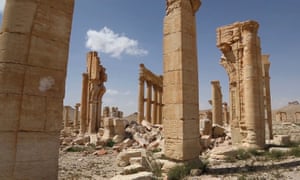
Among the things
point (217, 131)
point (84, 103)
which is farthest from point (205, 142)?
point (84, 103)

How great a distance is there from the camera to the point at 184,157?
6.71m

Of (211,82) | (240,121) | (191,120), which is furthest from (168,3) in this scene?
(211,82)

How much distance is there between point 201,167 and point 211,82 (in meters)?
16.5

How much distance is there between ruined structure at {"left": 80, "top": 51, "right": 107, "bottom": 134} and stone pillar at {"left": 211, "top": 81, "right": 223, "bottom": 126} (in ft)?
38.2

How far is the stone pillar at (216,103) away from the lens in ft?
69.5

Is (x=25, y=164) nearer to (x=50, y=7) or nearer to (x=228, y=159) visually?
(x=50, y=7)

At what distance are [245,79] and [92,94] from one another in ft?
50.7

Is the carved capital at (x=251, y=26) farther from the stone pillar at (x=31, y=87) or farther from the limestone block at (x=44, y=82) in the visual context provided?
the limestone block at (x=44, y=82)

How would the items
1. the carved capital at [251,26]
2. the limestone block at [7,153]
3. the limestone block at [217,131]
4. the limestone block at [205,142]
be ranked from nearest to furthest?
the limestone block at [7,153] → the carved capital at [251,26] → the limestone block at [205,142] → the limestone block at [217,131]

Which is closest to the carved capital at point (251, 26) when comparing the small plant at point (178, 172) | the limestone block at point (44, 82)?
the small plant at point (178, 172)

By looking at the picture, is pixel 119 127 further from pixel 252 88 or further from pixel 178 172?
pixel 178 172

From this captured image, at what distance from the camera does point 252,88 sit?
11.0m

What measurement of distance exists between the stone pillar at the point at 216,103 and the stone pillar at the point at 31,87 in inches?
753

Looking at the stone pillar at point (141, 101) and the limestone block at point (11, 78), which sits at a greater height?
the stone pillar at point (141, 101)
